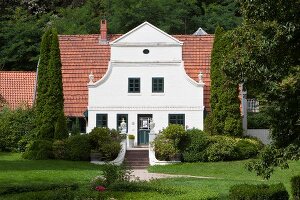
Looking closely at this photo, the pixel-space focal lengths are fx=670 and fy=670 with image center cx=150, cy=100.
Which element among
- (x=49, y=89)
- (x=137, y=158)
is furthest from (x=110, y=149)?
(x=49, y=89)

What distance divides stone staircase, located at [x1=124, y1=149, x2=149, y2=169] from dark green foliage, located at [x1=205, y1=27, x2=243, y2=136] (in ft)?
14.5

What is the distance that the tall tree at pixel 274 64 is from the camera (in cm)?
1648

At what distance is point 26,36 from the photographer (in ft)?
190

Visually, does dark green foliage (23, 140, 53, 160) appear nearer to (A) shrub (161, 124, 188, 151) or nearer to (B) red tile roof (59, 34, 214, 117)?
(A) shrub (161, 124, 188, 151)

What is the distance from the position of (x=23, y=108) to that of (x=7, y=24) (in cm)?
1795

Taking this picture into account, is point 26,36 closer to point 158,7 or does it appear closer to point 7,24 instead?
point 7,24

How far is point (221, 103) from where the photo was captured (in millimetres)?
40156

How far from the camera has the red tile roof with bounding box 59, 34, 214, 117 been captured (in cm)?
4469

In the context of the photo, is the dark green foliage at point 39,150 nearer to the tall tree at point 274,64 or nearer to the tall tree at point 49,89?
the tall tree at point 49,89

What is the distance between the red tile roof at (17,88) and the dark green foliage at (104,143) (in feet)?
33.6

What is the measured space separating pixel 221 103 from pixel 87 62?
11.1 metres

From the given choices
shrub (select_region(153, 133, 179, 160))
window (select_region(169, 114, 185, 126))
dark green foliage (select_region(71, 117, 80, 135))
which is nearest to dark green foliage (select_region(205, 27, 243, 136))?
window (select_region(169, 114, 185, 126))

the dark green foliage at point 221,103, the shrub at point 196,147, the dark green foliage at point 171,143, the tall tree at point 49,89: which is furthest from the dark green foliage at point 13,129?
the dark green foliage at point 221,103

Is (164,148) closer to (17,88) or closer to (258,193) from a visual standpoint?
(17,88)
